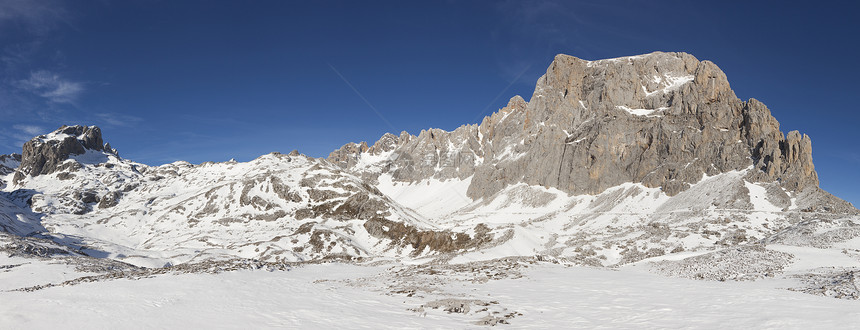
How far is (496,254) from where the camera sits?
55.3m

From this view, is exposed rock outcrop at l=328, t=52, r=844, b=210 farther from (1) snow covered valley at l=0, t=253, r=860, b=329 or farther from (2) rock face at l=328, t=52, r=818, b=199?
(1) snow covered valley at l=0, t=253, r=860, b=329

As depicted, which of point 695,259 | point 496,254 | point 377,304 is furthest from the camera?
point 496,254

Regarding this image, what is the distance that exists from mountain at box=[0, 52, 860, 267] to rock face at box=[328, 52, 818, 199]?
467 millimetres

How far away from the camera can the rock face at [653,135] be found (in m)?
130

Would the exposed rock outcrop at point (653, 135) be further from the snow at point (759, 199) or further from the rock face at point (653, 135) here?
the snow at point (759, 199)

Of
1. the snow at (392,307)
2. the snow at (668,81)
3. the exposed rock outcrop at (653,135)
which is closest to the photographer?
the snow at (392,307)

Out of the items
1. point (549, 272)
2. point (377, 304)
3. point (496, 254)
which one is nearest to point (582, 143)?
point (496, 254)

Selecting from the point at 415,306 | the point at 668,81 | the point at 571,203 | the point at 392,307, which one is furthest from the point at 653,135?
the point at 392,307

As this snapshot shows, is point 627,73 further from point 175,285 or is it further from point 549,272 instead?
point 175,285

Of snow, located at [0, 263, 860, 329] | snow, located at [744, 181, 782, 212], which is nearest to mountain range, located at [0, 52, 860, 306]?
snow, located at [744, 181, 782, 212]

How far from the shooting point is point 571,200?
162375mm

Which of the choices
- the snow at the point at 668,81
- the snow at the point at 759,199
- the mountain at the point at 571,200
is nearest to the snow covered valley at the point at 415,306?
the mountain at the point at 571,200

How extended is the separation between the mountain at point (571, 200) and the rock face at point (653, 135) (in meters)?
0.47

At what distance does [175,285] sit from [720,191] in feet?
436
